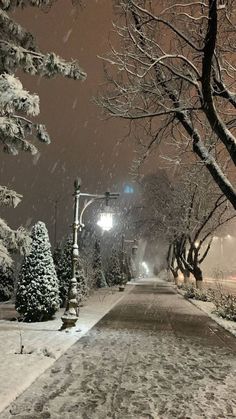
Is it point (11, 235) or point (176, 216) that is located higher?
point (176, 216)

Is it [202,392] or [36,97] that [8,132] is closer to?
[36,97]

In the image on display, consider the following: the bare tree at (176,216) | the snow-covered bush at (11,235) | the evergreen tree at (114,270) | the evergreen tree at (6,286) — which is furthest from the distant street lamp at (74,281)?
the evergreen tree at (114,270)

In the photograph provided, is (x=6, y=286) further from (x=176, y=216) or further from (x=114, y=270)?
(x=114, y=270)

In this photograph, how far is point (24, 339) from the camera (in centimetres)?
1343

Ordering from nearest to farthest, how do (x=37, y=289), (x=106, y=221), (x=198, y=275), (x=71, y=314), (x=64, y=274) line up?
(x=71, y=314), (x=37, y=289), (x=106, y=221), (x=64, y=274), (x=198, y=275)

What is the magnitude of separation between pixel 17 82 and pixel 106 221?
1059 cm

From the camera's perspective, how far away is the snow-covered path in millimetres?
6930

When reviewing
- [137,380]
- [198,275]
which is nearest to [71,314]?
[137,380]

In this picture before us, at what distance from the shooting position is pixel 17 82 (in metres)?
9.24

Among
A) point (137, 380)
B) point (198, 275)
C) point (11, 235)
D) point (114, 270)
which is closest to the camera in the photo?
point (137, 380)

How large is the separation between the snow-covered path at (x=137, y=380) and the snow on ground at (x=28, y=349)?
0.20 metres

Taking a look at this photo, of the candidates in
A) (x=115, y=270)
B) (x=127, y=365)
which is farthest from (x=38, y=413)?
(x=115, y=270)

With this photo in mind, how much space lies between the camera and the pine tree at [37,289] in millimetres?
17938

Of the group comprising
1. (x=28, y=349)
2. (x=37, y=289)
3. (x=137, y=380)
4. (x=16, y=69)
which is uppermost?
(x=16, y=69)
